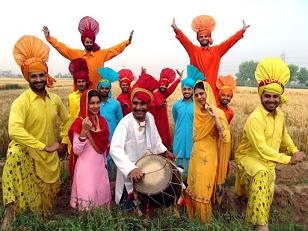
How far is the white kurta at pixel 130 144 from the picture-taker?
14.9 feet

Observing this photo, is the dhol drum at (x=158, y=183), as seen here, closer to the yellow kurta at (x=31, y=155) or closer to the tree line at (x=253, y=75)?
the yellow kurta at (x=31, y=155)

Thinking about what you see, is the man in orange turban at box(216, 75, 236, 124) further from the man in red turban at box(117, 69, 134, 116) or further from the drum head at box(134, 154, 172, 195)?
the drum head at box(134, 154, 172, 195)

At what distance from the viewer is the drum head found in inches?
165

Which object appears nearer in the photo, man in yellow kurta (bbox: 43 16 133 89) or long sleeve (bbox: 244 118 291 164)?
long sleeve (bbox: 244 118 291 164)

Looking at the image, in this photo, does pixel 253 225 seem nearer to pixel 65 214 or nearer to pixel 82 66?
pixel 65 214

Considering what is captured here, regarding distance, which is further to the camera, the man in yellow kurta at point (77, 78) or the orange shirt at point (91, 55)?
the orange shirt at point (91, 55)

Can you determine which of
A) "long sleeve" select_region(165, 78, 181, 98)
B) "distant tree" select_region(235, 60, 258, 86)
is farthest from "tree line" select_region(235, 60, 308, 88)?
"long sleeve" select_region(165, 78, 181, 98)

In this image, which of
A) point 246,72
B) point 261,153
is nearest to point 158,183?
point 261,153

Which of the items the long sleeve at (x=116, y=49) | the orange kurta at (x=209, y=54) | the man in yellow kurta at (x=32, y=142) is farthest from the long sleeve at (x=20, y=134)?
the orange kurta at (x=209, y=54)

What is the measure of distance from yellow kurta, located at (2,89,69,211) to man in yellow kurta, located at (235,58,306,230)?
99.9 inches

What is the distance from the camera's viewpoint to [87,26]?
6.62 m

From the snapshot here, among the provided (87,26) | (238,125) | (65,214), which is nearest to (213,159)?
(65,214)

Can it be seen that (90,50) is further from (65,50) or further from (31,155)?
(31,155)

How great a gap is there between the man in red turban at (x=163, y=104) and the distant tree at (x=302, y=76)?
101054mm
